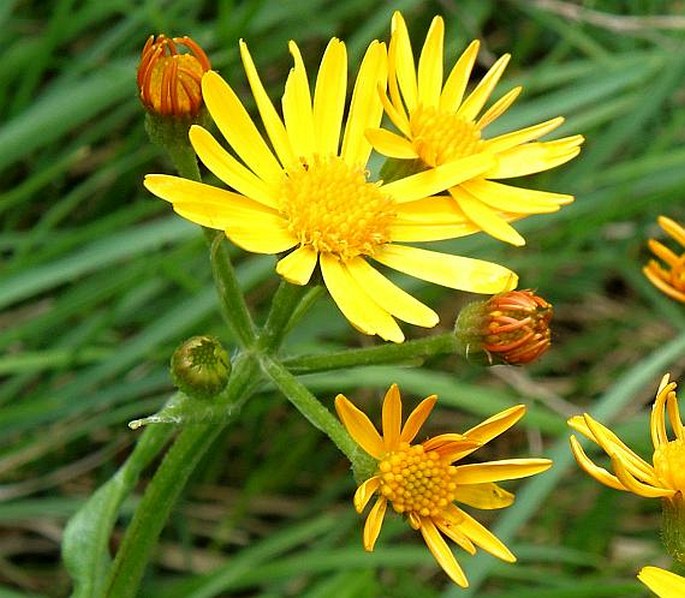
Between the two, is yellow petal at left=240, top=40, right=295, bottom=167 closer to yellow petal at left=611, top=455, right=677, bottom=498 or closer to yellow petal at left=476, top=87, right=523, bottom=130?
yellow petal at left=476, top=87, right=523, bottom=130

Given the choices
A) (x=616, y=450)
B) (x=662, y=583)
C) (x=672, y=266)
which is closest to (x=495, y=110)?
(x=672, y=266)

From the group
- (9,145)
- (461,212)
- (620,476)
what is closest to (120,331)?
(9,145)

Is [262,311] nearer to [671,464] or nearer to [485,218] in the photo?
[485,218]

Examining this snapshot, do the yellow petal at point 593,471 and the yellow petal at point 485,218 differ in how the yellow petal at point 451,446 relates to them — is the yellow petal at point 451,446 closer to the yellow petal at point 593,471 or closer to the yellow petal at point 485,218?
the yellow petal at point 593,471

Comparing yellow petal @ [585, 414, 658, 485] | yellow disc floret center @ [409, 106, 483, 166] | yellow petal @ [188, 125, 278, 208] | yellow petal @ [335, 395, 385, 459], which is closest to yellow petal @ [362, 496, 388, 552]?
yellow petal @ [335, 395, 385, 459]

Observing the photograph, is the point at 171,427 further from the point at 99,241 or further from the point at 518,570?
the point at 518,570

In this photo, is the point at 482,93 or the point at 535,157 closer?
the point at 535,157
